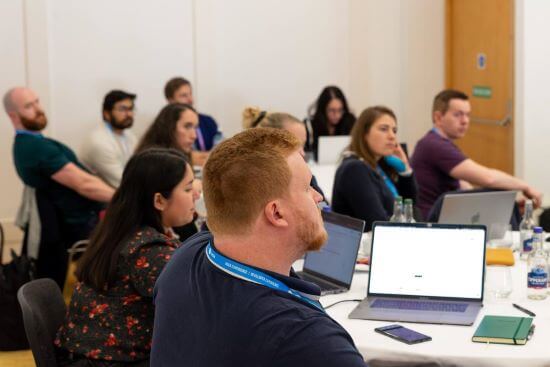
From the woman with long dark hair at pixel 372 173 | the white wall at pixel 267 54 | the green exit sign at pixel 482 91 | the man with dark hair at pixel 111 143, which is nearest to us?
the woman with long dark hair at pixel 372 173

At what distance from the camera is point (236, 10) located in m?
7.90

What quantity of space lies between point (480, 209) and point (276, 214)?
97.8 inches

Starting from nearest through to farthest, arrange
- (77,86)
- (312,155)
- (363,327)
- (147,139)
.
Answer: (363,327)
(147,139)
(312,155)
(77,86)

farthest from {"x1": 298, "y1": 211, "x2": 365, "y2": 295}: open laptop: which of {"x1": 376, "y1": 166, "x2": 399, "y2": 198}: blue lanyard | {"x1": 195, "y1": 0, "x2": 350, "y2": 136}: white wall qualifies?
{"x1": 195, "y1": 0, "x2": 350, "y2": 136}: white wall

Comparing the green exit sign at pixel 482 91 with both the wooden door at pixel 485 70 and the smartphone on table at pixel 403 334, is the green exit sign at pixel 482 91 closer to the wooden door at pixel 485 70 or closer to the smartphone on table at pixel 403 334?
the wooden door at pixel 485 70

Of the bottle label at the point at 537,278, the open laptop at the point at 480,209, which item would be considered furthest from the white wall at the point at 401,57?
the bottle label at the point at 537,278

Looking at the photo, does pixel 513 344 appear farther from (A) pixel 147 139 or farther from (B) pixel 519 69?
(B) pixel 519 69

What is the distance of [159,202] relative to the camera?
9.72 feet

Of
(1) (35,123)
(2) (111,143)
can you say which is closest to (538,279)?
(1) (35,123)

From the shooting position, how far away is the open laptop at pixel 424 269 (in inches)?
114

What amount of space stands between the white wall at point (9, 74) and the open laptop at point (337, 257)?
14.2 feet

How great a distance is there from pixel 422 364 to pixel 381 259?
0.57 metres

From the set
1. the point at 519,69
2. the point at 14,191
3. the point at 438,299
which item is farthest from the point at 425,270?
the point at 14,191

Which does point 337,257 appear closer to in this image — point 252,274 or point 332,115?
point 252,274
